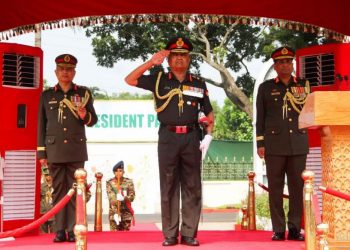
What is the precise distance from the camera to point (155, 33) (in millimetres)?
20250

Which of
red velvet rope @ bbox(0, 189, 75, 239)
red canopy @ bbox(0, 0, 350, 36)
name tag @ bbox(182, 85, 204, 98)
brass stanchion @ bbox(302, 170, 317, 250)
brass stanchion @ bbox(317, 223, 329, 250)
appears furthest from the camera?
Answer: red canopy @ bbox(0, 0, 350, 36)

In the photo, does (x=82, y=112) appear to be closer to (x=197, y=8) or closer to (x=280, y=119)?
(x=280, y=119)

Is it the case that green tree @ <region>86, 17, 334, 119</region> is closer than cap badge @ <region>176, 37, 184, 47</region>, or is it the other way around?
cap badge @ <region>176, 37, 184, 47</region>

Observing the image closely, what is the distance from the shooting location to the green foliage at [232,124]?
105 feet

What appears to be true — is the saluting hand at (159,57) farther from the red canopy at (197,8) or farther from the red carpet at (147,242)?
the red canopy at (197,8)

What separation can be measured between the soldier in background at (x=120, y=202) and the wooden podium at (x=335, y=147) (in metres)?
5.33

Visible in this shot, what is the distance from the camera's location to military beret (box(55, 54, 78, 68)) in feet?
18.7

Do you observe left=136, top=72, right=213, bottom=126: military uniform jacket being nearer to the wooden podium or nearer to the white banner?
the wooden podium

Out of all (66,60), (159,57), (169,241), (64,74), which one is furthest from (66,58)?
(169,241)

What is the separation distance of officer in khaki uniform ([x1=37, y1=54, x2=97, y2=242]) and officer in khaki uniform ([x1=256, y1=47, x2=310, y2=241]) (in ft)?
4.89

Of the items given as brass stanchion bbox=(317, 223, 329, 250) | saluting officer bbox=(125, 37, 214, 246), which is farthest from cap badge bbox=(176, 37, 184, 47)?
brass stanchion bbox=(317, 223, 329, 250)

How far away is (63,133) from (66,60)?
0.62 meters

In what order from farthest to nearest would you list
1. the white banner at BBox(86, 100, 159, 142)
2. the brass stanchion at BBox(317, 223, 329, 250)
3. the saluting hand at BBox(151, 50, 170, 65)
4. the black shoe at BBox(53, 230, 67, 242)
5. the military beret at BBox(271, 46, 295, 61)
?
1. the white banner at BBox(86, 100, 159, 142)
2. the black shoe at BBox(53, 230, 67, 242)
3. the military beret at BBox(271, 46, 295, 61)
4. the saluting hand at BBox(151, 50, 170, 65)
5. the brass stanchion at BBox(317, 223, 329, 250)

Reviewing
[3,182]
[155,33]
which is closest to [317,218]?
[3,182]
